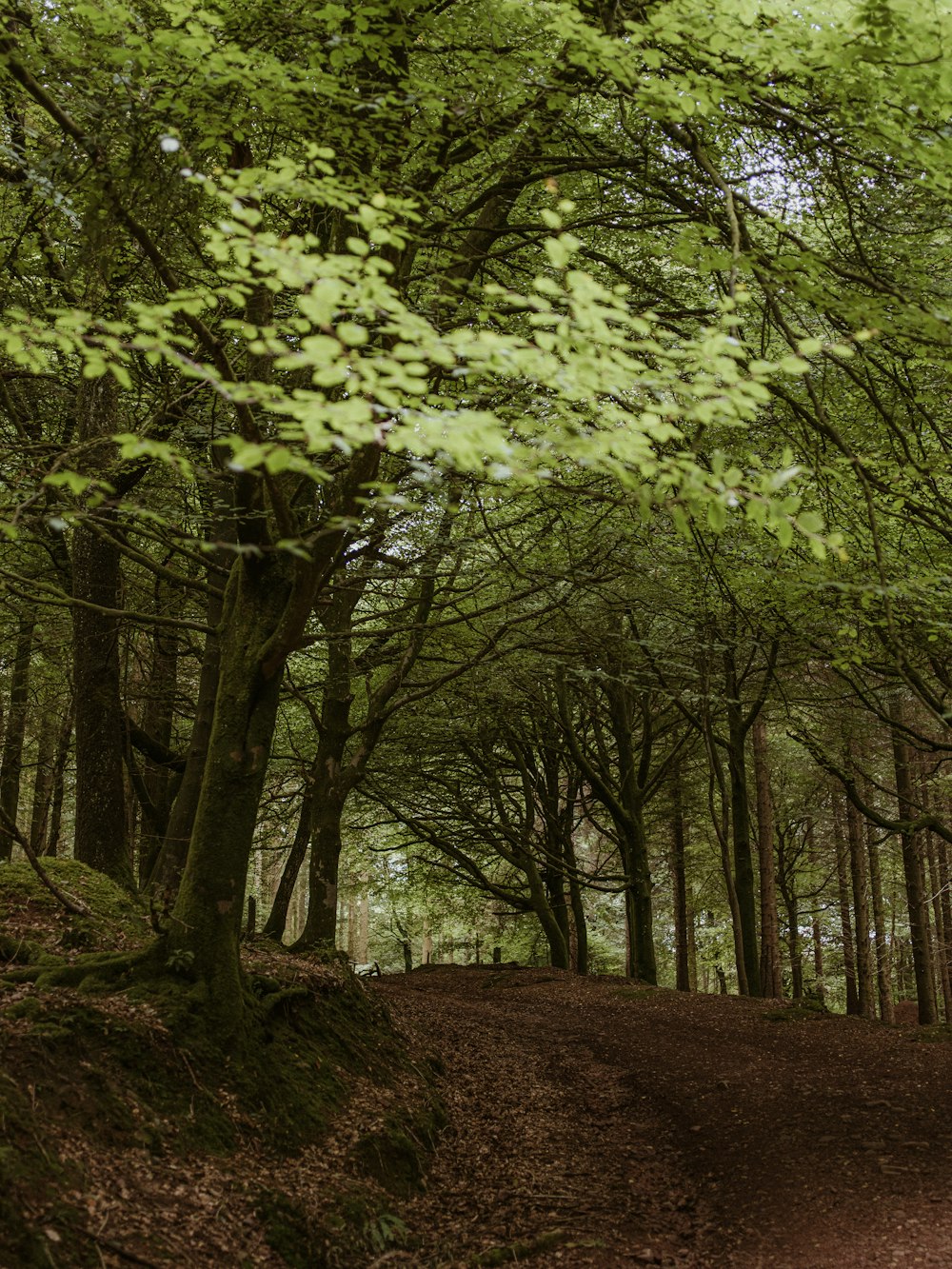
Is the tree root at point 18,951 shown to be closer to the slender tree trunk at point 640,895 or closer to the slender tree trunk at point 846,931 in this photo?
the slender tree trunk at point 640,895

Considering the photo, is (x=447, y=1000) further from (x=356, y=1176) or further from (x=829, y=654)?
(x=356, y=1176)

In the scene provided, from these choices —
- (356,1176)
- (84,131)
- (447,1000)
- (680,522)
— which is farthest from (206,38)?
(447,1000)

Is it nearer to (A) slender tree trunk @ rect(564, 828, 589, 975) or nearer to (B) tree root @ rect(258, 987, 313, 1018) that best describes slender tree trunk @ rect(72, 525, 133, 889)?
(B) tree root @ rect(258, 987, 313, 1018)

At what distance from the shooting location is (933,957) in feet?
61.6

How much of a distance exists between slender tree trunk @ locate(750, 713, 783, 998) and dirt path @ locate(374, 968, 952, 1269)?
2749mm

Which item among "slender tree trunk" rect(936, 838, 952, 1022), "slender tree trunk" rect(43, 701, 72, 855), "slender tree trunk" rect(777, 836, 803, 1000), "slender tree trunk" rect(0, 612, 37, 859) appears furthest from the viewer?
"slender tree trunk" rect(777, 836, 803, 1000)

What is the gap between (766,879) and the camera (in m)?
13.8

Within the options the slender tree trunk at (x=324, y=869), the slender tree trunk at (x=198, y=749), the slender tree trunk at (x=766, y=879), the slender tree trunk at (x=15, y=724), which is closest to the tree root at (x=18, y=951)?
the slender tree trunk at (x=198, y=749)

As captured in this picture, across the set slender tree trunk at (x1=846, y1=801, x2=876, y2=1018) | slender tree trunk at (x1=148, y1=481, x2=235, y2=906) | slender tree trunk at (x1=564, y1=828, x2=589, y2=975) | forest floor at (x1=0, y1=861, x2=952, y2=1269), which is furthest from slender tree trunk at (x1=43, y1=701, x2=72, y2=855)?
slender tree trunk at (x1=846, y1=801, x2=876, y2=1018)

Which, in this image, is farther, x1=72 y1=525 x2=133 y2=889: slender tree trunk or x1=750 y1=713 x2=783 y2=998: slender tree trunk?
x1=750 y1=713 x2=783 y2=998: slender tree trunk

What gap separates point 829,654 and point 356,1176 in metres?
7.29

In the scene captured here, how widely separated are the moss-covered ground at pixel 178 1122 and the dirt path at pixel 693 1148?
0.50 metres

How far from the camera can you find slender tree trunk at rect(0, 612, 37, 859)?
11.7 m

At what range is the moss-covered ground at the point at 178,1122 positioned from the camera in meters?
3.96
